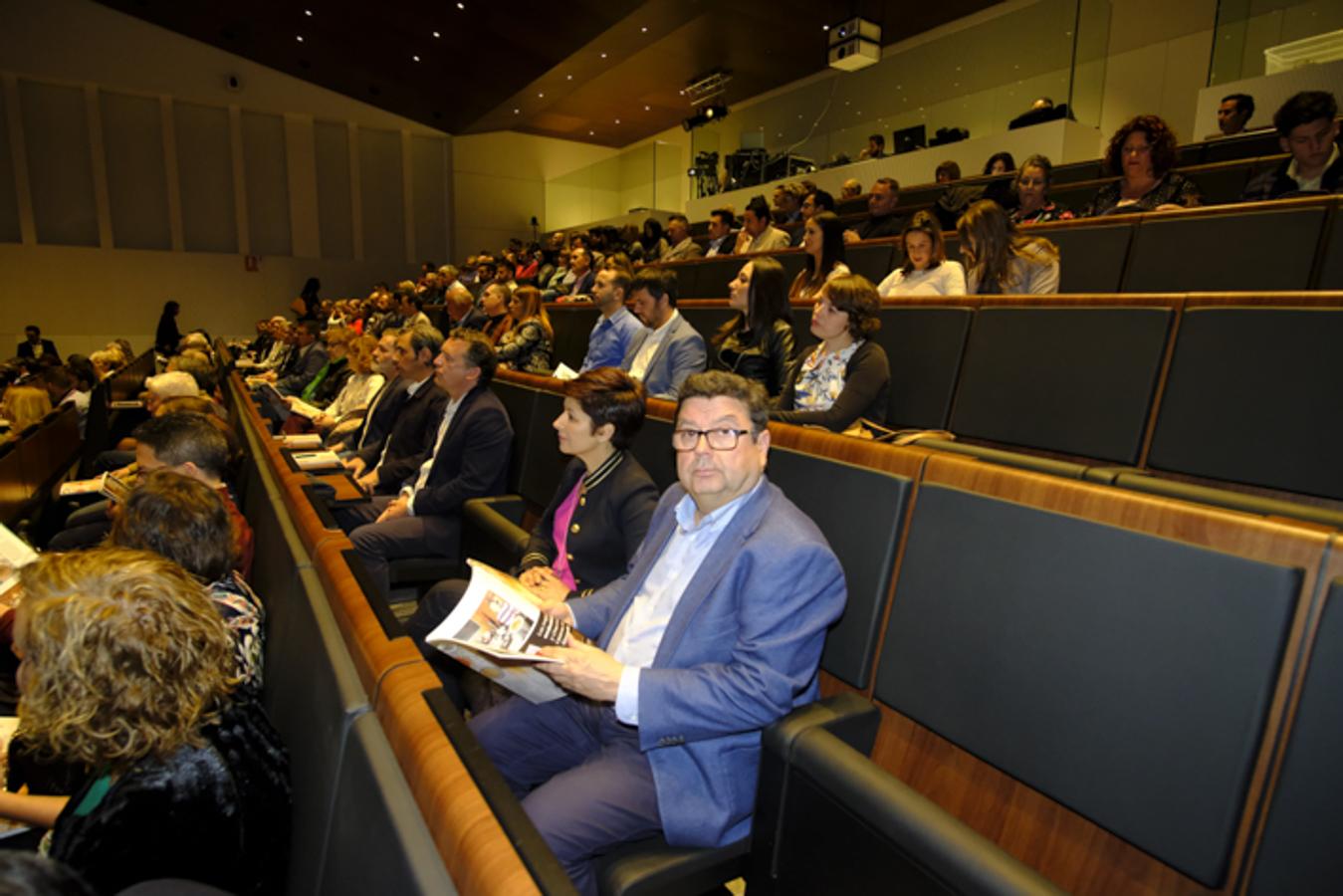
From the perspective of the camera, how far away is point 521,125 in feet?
37.6

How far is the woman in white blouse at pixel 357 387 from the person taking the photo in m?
4.02

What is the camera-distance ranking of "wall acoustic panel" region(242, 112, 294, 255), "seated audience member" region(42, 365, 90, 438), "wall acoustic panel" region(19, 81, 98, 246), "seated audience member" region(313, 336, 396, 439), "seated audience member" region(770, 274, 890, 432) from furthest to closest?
"wall acoustic panel" region(242, 112, 294, 255)
"wall acoustic panel" region(19, 81, 98, 246)
"seated audience member" region(42, 365, 90, 438)
"seated audience member" region(313, 336, 396, 439)
"seated audience member" region(770, 274, 890, 432)

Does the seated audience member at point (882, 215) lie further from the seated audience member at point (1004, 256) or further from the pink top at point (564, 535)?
the pink top at point (564, 535)

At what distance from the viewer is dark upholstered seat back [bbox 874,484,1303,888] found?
29.8 inches

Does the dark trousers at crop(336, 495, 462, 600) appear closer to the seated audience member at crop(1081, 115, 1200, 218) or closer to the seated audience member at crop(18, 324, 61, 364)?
the seated audience member at crop(1081, 115, 1200, 218)

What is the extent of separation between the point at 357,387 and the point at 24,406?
2.20 metres

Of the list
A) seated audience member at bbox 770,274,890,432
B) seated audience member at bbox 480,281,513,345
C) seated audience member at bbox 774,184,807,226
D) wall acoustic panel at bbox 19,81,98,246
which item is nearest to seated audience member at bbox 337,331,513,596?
seated audience member at bbox 770,274,890,432

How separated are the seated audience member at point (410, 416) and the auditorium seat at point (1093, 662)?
2.26 m

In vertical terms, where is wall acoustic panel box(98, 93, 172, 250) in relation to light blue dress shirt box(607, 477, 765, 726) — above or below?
above

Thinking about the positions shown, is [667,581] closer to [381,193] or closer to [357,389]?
[357,389]

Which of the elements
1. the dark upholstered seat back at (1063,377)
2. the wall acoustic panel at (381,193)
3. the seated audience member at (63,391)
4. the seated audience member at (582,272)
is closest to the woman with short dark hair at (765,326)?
the dark upholstered seat back at (1063,377)

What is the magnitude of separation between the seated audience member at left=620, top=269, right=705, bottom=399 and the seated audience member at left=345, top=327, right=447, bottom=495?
33.9 inches

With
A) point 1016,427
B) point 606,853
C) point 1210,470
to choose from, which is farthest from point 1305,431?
point 606,853

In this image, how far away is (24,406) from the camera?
4.38 meters
